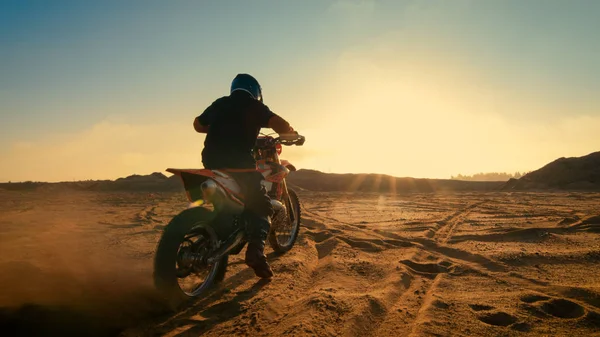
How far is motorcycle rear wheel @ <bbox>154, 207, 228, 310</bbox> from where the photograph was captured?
108 inches

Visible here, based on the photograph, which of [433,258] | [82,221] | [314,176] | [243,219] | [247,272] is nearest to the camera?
[243,219]

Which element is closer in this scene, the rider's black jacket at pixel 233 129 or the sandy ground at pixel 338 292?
the sandy ground at pixel 338 292

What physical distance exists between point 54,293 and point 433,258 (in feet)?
12.9

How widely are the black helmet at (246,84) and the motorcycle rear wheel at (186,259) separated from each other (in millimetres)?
1431

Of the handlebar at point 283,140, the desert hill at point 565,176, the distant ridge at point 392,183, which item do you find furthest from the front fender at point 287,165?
the desert hill at point 565,176

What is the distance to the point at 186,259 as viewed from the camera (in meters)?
2.99

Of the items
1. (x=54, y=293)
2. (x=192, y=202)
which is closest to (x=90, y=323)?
(x=54, y=293)

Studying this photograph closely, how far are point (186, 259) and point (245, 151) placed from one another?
117 centimetres

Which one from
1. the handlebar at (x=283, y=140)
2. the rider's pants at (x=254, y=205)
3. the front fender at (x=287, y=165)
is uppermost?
the handlebar at (x=283, y=140)

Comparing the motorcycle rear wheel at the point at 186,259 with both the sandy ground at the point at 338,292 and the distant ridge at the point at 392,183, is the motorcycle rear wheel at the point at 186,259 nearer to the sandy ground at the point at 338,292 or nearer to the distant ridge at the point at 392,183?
the sandy ground at the point at 338,292

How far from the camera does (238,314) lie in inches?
107

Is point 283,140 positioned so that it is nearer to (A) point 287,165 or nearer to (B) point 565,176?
(A) point 287,165

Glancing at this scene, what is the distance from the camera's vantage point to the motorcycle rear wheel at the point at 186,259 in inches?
108

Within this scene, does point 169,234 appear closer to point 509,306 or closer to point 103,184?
point 509,306
